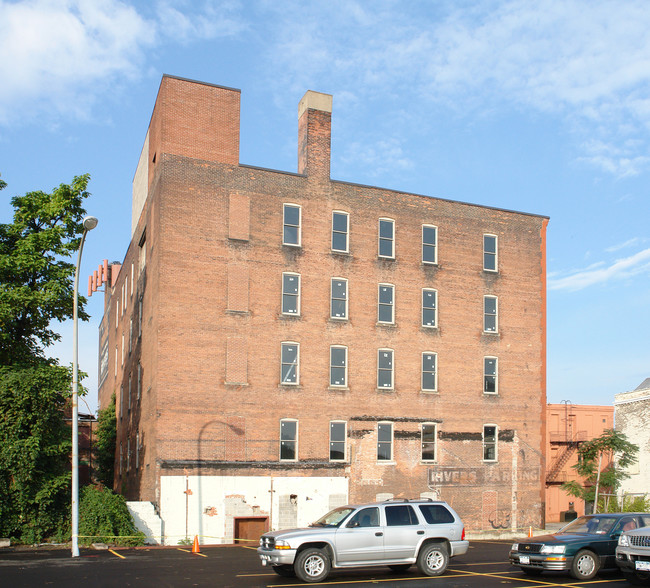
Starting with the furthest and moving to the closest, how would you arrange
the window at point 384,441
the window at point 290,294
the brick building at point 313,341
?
1. the window at point 384,441
2. the window at point 290,294
3. the brick building at point 313,341

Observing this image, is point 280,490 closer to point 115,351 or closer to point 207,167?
point 207,167

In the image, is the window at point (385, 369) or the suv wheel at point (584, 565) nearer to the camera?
the suv wheel at point (584, 565)

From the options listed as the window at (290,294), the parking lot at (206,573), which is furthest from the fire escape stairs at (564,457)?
the parking lot at (206,573)

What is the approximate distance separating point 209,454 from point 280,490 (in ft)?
11.9

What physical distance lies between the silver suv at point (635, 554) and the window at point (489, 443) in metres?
20.8

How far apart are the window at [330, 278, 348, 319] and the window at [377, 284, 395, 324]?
1.83 meters

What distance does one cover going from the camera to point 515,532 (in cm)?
3794

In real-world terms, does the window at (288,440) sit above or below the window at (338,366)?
below

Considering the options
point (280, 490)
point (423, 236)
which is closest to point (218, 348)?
point (280, 490)

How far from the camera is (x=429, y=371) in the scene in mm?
38000

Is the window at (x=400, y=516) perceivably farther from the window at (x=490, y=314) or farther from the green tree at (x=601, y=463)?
the green tree at (x=601, y=463)

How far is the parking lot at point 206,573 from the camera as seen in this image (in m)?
17.7

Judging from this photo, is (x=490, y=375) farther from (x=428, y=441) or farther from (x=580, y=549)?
(x=580, y=549)

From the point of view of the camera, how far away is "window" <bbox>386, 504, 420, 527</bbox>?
18984mm
